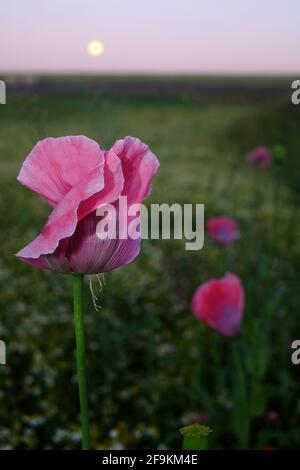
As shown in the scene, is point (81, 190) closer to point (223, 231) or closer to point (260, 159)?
point (223, 231)

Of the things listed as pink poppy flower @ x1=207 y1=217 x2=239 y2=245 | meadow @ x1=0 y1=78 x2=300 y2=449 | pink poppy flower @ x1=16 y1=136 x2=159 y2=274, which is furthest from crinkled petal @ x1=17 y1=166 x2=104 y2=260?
pink poppy flower @ x1=207 y1=217 x2=239 y2=245

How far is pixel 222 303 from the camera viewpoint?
105cm

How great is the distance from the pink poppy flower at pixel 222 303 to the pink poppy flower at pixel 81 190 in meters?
0.55

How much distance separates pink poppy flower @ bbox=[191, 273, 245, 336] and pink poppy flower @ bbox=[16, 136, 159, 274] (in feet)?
1.79

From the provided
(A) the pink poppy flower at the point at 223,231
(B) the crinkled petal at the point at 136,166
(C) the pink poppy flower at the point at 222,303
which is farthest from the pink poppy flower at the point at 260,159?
(B) the crinkled petal at the point at 136,166

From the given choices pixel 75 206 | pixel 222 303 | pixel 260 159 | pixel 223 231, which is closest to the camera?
pixel 75 206

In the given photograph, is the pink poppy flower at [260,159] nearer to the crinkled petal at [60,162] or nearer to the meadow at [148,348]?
the meadow at [148,348]

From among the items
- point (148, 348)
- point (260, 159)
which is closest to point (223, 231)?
point (148, 348)

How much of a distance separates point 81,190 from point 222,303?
0.61 m

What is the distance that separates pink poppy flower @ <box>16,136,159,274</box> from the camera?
47 cm

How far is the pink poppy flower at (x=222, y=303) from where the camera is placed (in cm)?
103

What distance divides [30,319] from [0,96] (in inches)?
38.7

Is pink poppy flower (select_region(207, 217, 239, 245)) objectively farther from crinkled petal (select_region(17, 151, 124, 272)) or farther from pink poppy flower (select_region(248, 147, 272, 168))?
crinkled petal (select_region(17, 151, 124, 272))
